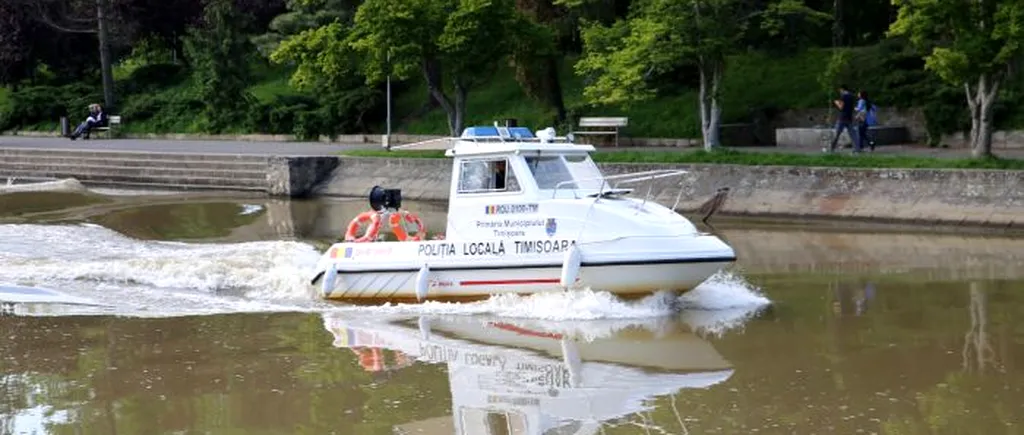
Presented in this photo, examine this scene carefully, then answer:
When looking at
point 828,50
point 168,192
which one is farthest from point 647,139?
point 168,192

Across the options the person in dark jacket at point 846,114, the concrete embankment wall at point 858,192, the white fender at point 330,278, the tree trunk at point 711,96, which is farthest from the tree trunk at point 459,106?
the white fender at point 330,278

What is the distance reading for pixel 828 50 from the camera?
130 feet

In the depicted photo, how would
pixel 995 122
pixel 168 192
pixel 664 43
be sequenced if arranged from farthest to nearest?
pixel 168 192, pixel 995 122, pixel 664 43

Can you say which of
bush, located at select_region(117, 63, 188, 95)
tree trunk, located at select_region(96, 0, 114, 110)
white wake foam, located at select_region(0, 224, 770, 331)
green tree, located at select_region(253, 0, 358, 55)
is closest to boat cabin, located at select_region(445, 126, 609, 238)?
white wake foam, located at select_region(0, 224, 770, 331)

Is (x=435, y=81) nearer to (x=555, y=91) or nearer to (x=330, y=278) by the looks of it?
(x=555, y=91)

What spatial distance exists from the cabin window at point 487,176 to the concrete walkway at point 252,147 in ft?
46.8

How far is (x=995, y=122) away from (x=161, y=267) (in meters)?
20.8

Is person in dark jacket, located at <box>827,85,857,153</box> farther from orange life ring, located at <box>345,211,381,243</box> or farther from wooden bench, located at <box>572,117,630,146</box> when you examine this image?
orange life ring, located at <box>345,211,381,243</box>

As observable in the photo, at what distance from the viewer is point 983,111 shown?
2748 cm

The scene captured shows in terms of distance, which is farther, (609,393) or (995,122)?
(995,122)

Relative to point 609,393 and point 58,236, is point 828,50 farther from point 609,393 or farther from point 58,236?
point 609,393

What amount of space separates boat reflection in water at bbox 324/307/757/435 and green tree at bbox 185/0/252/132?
101 ft

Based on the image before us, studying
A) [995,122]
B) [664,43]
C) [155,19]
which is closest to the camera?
[664,43]

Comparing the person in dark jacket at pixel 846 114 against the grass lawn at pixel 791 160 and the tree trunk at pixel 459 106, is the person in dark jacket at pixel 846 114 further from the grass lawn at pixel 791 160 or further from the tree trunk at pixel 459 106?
the tree trunk at pixel 459 106
